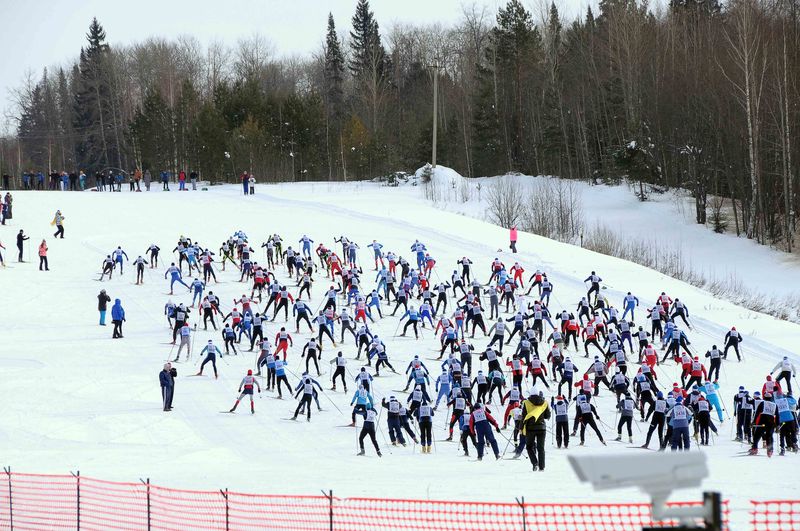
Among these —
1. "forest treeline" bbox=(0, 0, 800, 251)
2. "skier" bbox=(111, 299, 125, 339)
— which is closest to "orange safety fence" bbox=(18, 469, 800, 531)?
"skier" bbox=(111, 299, 125, 339)

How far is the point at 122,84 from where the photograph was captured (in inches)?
4131

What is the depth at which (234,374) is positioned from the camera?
24797 mm

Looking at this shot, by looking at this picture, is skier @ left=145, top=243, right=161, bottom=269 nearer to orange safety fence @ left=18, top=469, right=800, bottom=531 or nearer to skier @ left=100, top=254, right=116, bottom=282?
skier @ left=100, top=254, right=116, bottom=282

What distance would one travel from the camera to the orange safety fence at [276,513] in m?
11.0

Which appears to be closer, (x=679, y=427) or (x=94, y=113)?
(x=679, y=427)

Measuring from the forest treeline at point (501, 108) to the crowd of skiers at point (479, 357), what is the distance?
74.7 ft

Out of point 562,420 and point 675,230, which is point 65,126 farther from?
point 562,420

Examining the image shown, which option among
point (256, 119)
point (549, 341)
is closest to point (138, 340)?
point (549, 341)

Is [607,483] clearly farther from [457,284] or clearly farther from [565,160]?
[565,160]

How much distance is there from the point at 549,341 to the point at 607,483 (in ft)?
75.5

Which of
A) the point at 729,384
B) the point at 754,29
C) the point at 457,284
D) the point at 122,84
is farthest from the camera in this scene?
the point at 122,84

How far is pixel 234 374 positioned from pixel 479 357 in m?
6.29

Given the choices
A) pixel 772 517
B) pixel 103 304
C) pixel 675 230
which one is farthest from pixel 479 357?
pixel 675 230

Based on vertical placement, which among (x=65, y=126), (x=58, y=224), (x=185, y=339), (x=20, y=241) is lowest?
(x=185, y=339)
